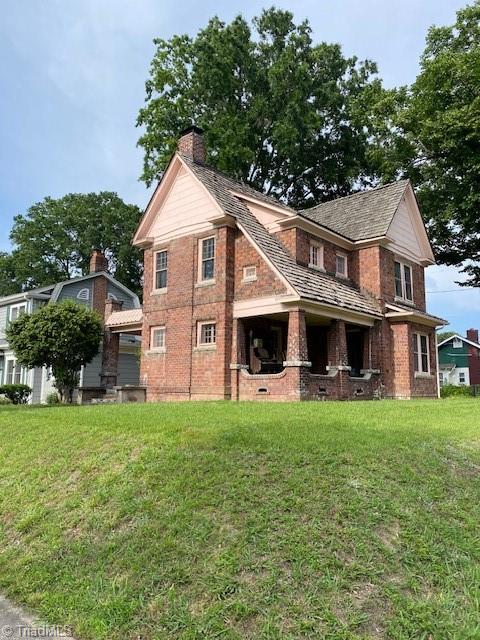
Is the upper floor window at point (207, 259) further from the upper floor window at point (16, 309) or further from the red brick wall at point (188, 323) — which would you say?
the upper floor window at point (16, 309)

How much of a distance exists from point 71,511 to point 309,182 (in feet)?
113

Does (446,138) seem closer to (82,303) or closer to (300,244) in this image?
(300,244)

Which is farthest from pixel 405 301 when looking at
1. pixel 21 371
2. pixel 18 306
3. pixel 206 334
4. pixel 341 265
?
pixel 18 306

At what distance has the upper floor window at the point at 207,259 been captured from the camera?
1716cm

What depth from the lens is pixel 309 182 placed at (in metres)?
36.9

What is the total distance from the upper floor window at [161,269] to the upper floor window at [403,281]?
929cm

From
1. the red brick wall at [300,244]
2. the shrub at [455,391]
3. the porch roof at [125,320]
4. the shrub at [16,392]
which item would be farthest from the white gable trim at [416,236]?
→ the shrub at [16,392]

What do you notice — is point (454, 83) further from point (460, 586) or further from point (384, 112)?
point (460, 586)

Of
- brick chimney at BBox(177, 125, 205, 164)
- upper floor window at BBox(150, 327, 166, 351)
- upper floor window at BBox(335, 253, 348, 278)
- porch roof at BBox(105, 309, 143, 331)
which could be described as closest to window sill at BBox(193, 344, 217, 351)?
upper floor window at BBox(150, 327, 166, 351)

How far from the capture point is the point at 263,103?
33656 mm

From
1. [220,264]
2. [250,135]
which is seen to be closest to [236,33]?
[250,135]

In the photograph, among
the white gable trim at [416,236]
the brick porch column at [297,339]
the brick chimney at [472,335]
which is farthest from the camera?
the brick chimney at [472,335]

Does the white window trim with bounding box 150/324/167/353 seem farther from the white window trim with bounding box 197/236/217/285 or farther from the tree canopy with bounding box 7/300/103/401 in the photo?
the white window trim with bounding box 197/236/217/285
